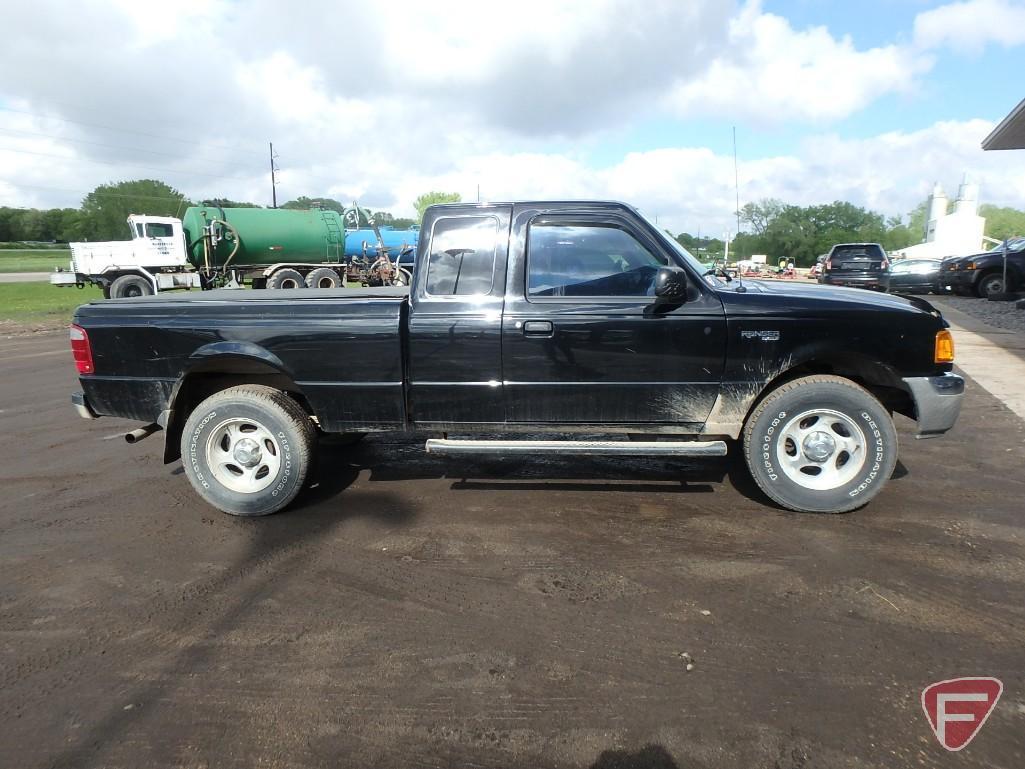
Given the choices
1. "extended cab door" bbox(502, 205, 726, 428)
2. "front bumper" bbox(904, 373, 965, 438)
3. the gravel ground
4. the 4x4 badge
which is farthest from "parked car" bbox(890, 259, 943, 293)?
"extended cab door" bbox(502, 205, 726, 428)

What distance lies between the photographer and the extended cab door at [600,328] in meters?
3.99

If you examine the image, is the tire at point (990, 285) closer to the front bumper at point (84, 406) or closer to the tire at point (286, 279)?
the front bumper at point (84, 406)

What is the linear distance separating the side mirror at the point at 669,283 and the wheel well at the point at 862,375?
2.71 feet

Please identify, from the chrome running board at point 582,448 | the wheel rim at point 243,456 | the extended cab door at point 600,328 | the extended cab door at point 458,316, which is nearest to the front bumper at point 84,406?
the wheel rim at point 243,456

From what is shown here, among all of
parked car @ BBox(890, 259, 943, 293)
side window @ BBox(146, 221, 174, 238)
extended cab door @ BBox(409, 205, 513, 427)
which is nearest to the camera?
extended cab door @ BBox(409, 205, 513, 427)

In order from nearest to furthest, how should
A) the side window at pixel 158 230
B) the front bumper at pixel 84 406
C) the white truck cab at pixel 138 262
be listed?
1. the front bumper at pixel 84 406
2. the white truck cab at pixel 138 262
3. the side window at pixel 158 230

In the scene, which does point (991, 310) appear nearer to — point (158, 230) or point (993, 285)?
point (993, 285)

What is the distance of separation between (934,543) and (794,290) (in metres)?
1.67

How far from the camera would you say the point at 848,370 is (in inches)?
166

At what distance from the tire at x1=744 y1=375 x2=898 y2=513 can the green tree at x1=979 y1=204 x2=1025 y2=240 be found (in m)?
106

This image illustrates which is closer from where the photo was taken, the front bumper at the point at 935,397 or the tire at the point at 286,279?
the front bumper at the point at 935,397

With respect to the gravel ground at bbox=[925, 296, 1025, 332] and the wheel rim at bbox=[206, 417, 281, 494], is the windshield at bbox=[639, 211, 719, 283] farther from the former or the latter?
the gravel ground at bbox=[925, 296, 1025, 332]

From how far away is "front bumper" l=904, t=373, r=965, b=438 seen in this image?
3.94 metres

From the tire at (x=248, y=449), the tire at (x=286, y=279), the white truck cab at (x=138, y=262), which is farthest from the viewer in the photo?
the tire at (x=286, y=279)
